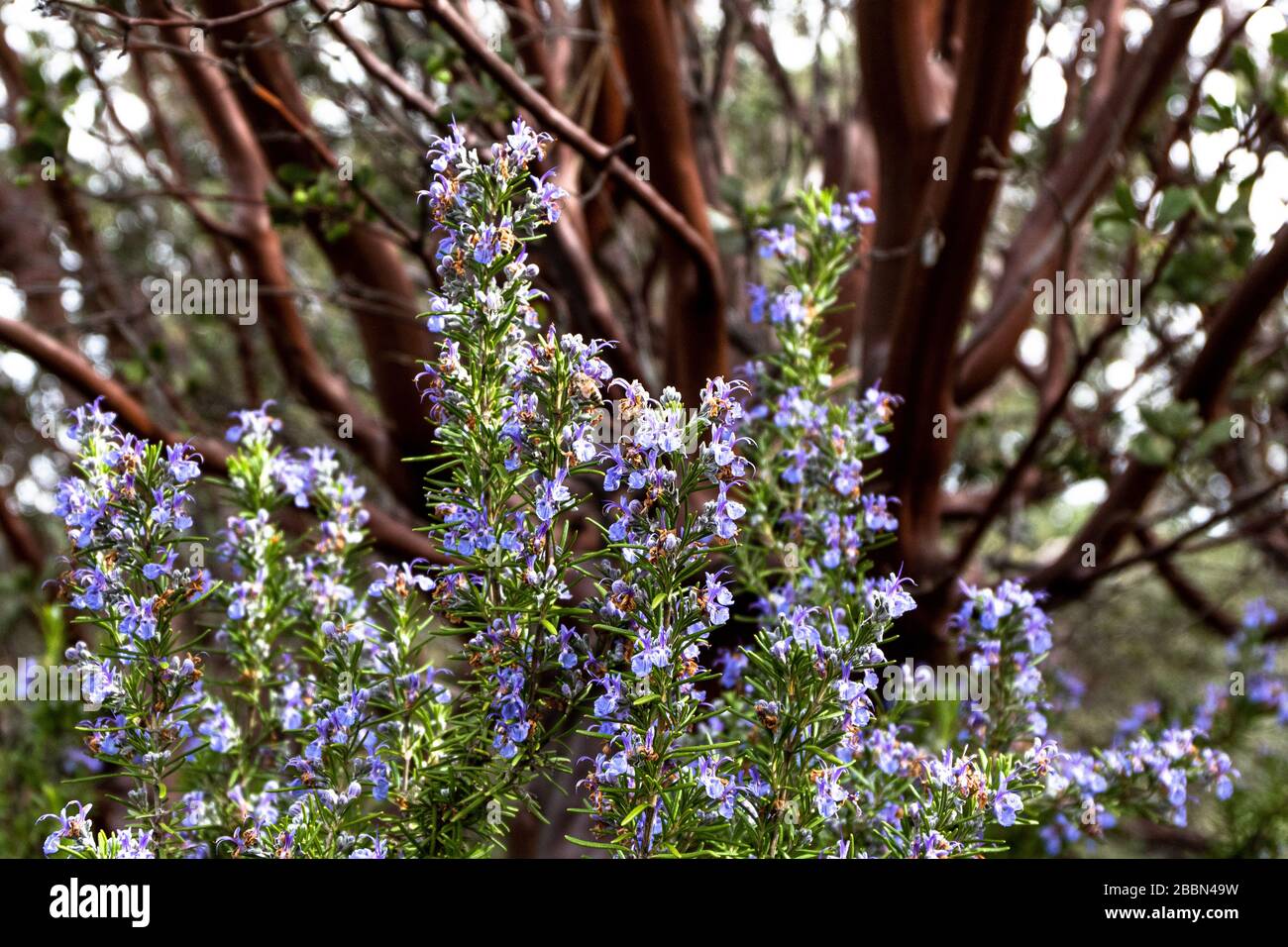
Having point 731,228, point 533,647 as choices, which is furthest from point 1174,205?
point 533,647

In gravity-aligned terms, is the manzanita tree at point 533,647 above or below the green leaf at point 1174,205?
below

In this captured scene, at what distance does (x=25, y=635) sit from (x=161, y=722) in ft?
20.5

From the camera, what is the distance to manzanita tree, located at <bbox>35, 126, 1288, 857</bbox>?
1.41 m

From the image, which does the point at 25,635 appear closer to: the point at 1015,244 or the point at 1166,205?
the point at 1015,244

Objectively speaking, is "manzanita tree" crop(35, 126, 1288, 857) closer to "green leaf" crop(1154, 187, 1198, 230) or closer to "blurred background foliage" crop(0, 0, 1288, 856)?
"blurred background foliage" crop(0, 0, 1288, 856)

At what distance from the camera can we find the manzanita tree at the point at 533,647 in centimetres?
141

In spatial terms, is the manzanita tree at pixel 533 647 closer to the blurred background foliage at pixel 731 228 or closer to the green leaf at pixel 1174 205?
the blurred background foliage at pixel 731 228

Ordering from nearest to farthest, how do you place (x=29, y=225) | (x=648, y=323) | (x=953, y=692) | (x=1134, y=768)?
(x=1134, y=768)
(x=953, y=692)
(x=648, y=323)
(x=29, y=225)

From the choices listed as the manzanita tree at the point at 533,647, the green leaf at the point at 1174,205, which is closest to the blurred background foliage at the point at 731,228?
the green leaf at the point at 1174,205

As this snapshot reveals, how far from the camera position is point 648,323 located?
4.34 m

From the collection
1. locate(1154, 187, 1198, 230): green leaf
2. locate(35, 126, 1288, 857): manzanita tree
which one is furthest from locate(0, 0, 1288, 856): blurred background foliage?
locate(35, 126, 1288, 857): manzanita tree

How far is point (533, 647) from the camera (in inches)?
58.5

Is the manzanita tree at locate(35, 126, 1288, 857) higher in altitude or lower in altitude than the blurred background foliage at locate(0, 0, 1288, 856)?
lower

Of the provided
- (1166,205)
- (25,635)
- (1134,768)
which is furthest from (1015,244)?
(25,635)
